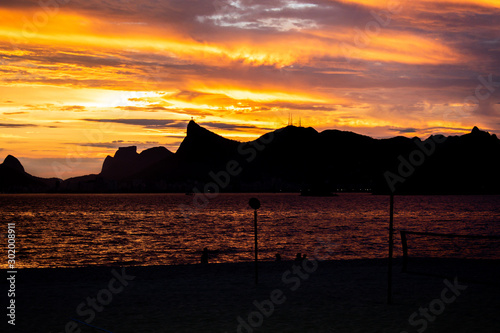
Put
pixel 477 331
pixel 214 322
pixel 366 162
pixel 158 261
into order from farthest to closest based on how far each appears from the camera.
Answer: pixel 158 261, pixel 366 162, pixel 214 322, pixel 477 331

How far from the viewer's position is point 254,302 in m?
13.3

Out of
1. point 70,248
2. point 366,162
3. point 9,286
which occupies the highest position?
point 366,162

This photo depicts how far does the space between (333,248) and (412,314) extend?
118 feet

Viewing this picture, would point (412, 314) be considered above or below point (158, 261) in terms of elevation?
above

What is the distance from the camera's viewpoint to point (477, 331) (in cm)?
996

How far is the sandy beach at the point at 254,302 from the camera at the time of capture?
10656 millimetres

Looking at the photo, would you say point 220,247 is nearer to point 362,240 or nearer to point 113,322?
point 362,240

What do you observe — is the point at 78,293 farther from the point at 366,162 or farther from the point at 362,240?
the point at 362,240

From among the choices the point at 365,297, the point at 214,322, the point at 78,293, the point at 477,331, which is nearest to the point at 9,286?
the point at 78,293

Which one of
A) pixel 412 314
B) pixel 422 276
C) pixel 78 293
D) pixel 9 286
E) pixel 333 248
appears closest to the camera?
pixel 412 314

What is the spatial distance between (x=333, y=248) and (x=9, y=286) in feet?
114

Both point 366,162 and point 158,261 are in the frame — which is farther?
point 158,261

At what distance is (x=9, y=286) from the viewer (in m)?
16.2

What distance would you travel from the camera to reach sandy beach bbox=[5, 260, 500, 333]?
10656 millimetres
